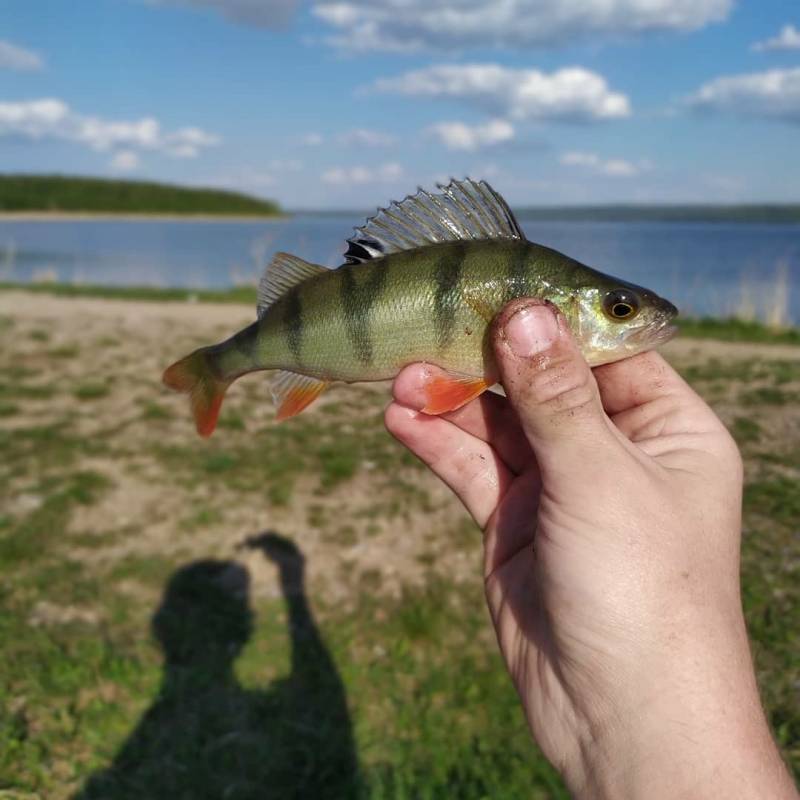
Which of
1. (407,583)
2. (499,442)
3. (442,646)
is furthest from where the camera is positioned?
(407,583)

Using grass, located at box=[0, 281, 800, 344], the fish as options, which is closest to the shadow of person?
the fish

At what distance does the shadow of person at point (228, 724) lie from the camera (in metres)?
4.63

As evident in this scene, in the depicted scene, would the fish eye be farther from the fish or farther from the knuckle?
the knuckle

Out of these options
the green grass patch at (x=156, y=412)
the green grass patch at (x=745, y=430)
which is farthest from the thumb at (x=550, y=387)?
the green grass patch at (x=156, y=412)

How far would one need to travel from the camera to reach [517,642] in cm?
312

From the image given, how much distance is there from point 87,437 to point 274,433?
2173 millimetres

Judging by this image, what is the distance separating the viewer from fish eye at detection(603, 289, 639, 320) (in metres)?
2.97

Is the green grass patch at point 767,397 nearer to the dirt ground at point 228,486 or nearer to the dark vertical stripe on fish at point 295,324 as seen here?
the dirt ground at point 228,486

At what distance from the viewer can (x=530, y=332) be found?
2725mm

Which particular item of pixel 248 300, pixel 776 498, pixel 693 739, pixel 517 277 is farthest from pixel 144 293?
pixel 693 739

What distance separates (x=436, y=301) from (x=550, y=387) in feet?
2.10

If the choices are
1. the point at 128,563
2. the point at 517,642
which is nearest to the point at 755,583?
the point at 517,642

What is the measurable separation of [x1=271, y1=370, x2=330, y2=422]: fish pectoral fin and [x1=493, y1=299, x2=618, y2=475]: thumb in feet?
3.10

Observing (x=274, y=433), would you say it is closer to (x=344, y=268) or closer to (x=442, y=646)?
(x=442, y=646)
